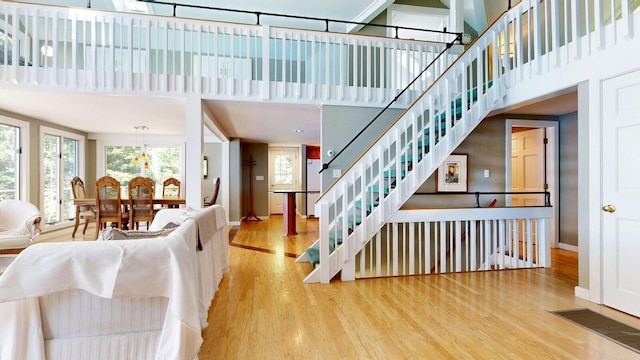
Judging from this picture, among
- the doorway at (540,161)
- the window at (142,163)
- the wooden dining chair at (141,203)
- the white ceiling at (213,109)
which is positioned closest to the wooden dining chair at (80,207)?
the wooden dining chair at (141,203)

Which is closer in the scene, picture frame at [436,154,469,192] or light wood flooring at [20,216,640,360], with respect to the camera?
light wood flooring at [20,216,640,360]

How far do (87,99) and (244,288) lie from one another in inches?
130

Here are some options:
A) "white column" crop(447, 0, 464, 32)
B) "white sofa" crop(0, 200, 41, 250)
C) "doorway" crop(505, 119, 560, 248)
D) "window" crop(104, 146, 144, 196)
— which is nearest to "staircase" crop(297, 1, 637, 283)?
"doorway" crop(505, 119, 560, 248)

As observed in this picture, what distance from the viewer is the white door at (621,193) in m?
2.49

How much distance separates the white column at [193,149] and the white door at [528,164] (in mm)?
Result: 5266

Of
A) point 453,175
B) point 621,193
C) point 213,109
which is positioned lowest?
point 621,193

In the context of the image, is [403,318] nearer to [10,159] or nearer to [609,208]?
[609,208]

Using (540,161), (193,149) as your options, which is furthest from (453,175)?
(193,149)

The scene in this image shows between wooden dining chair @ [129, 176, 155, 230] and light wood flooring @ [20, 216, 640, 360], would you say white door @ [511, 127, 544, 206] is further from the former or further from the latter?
wooden dining chair @ [129, 176, 155, 230]

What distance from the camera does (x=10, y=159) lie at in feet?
16.1

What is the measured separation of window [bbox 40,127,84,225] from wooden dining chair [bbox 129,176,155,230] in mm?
2132

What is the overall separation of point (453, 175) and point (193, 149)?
3.82m

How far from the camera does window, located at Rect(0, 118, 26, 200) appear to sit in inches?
187

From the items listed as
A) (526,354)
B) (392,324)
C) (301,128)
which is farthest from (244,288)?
(301,128)
